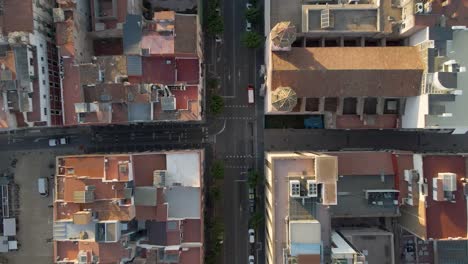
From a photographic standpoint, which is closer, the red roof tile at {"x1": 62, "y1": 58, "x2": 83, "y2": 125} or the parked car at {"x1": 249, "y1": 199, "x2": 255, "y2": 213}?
the red roof tile at {"x1": 62, "y1": 58, "x2": 83, "y2": 125}

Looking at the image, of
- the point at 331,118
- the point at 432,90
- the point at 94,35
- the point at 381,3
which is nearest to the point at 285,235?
the point at 331,118

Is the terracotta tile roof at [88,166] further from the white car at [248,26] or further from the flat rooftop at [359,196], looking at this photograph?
the flat rooftop at [359,196]

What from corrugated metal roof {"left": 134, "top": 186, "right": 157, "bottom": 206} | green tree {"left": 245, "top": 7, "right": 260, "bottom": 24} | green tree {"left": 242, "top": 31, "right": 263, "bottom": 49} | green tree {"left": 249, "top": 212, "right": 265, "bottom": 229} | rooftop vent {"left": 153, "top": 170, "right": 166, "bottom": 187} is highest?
green tree {"left": 245, "top": 7, "right": 260, "bottom": 24}

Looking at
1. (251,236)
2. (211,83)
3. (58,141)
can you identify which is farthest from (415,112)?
(58,141)

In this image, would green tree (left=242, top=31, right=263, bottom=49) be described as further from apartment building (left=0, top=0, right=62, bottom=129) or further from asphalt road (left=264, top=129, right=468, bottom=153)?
apartment building (left=0, top=0, right=62, bottom=129)

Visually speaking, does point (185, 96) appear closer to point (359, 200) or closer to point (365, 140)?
point (359, 200)

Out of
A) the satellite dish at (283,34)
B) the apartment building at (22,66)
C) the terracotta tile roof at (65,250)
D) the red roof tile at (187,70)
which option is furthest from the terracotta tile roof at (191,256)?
the satellite dish at (283,34)

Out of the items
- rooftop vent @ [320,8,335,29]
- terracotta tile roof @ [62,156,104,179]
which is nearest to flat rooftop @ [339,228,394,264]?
rooftop vent @ [320,8,335,29]
